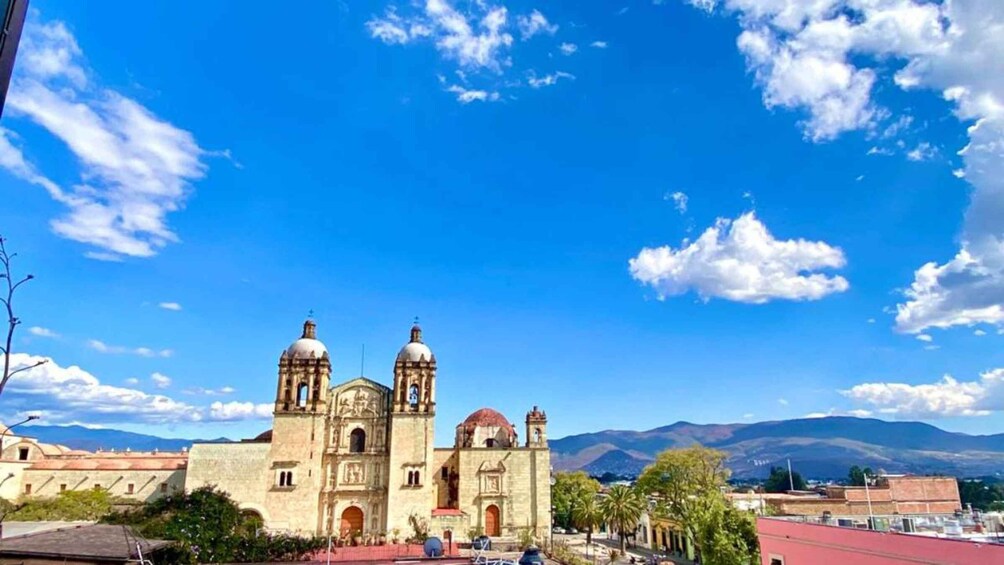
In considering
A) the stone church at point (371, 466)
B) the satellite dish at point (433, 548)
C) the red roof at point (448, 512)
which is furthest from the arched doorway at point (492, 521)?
the satellite dish at point (433, 548)

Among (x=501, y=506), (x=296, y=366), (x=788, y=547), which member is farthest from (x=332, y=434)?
(x=788, y=547)

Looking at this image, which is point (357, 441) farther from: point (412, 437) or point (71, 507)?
point (71, 507)

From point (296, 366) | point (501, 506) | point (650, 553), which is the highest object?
point (296, 366)

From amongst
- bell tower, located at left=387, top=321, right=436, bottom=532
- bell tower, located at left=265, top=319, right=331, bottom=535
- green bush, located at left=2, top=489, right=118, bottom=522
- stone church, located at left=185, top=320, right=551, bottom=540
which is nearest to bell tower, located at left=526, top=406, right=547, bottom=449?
stone church, located at left=185, top=320, right=551, bottom=540

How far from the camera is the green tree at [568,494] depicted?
67125mm

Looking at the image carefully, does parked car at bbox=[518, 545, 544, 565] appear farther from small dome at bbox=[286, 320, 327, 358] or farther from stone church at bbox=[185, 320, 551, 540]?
small dome at bbox=[286, 320, 327, 358]

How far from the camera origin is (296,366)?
44.9 metres

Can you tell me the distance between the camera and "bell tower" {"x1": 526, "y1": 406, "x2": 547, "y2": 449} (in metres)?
47.4

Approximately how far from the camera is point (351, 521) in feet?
143

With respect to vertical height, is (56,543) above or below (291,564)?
above

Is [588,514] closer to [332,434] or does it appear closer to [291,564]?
[332,434]

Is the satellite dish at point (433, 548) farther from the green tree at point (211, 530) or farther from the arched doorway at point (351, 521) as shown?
the arched doorway at point (351, 521)

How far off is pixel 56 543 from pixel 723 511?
26116mm

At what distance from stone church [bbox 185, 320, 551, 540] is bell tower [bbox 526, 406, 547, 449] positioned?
0.25ft
